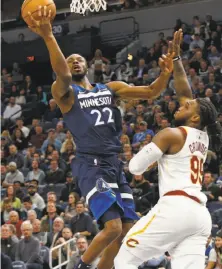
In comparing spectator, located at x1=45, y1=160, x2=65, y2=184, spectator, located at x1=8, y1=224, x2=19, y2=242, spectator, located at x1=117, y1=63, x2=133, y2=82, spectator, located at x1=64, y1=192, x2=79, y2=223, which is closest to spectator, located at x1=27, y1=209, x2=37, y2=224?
spectator, located at x1=8, y1=224, x2=19, y2=242

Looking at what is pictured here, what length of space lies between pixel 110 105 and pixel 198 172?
1.16 meters

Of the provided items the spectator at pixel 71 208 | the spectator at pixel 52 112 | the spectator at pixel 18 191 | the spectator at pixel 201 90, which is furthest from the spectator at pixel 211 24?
the spectator at pixel 71 208

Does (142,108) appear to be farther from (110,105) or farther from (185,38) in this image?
(110,105)

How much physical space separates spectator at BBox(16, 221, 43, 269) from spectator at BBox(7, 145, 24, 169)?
4.25m

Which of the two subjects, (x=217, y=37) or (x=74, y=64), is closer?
(x=74, y=64)

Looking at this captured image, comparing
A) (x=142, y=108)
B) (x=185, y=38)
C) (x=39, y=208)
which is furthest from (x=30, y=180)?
(x=185, y=38)

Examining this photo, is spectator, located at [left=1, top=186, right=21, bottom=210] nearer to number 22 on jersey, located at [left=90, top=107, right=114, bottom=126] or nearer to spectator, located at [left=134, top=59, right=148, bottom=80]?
spectator, located at [left=134, top=59, right=148, bottom=80]

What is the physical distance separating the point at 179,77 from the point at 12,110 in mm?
12874

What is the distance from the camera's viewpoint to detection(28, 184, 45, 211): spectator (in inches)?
541

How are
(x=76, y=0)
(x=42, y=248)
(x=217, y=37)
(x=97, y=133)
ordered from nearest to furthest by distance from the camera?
(x=97, y=133) → (x=76, y=0) → (x=42, y=248) → (x=217, y=37)

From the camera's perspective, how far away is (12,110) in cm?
1892

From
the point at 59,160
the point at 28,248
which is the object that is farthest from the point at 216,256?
the point at 59,160

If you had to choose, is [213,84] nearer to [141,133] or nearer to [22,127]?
[141,133]

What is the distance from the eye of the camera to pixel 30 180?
14.9m
